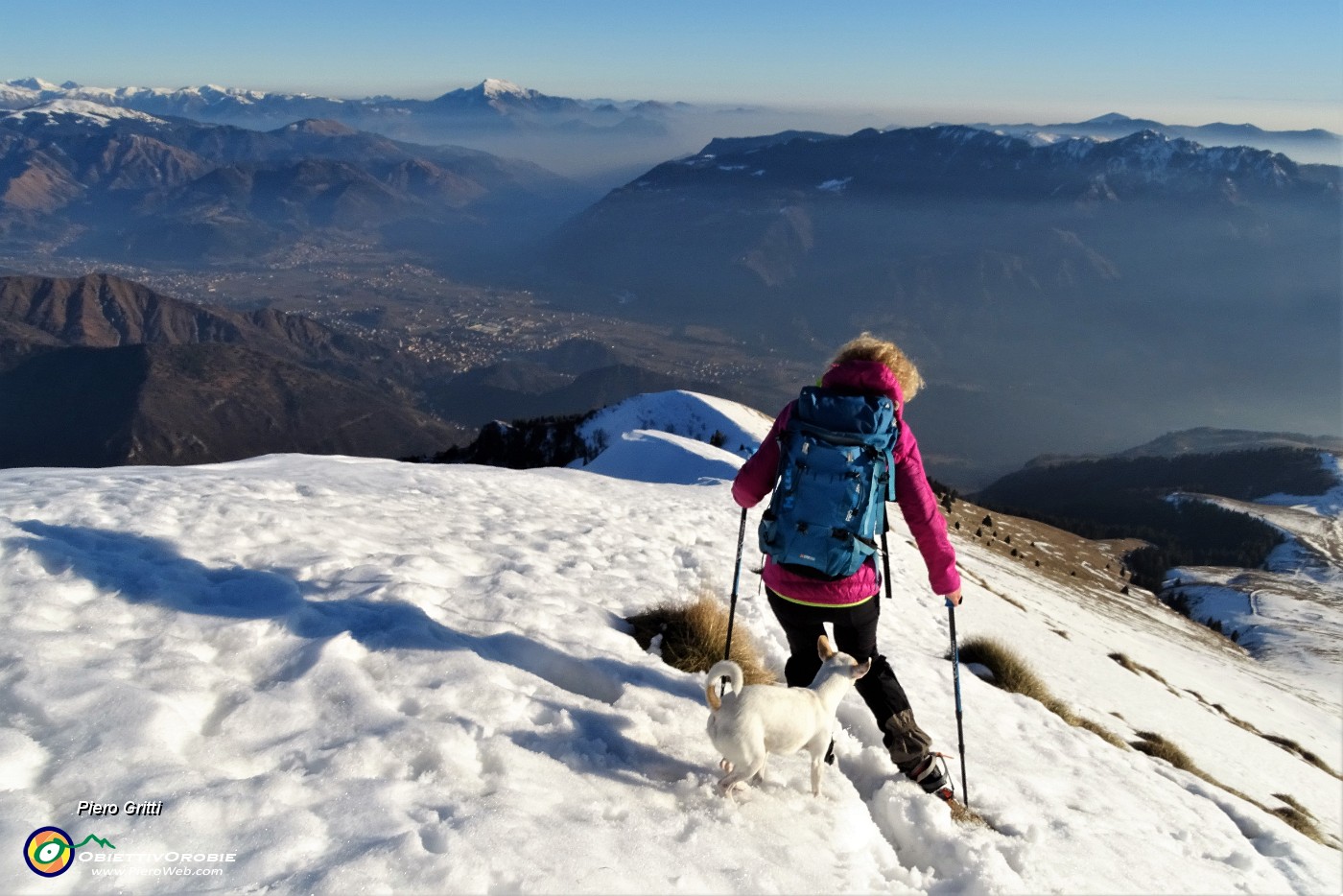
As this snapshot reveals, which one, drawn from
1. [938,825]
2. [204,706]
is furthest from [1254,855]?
[204,706]

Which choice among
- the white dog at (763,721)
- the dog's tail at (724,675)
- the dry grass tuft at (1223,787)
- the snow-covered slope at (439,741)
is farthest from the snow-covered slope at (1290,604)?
the dog's tail at (724,675)

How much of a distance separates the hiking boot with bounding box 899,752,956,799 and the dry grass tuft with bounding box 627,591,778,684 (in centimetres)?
169

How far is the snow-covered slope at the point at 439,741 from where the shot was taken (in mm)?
4078

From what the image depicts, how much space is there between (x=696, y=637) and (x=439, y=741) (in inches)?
136

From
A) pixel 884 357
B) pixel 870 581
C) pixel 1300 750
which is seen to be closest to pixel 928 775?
pixel 870 581

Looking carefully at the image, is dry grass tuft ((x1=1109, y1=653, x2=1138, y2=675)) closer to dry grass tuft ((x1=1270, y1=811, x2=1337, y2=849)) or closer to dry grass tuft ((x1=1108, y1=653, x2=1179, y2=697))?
dry grass tuft ((x1=1108, y1=653, x2=1179, y2=697))

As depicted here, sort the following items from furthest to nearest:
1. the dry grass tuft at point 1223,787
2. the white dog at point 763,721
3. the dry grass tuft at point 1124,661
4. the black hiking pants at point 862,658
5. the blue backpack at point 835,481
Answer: the dry grass tuft at point 1124,661, the dry grass tuft at point 1223,787, the black hiking pants at point 862,658, the blue backpack at point 835,481, the white dog at point 763,721

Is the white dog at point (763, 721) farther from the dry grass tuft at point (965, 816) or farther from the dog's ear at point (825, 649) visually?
the dry grass tuft at point (965, 816)

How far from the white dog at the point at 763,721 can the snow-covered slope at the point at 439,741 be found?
0.40 m

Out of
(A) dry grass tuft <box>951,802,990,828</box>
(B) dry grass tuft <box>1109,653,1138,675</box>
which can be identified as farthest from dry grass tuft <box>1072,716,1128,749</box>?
(B) dry grass tuft <box>1109,653,1138,675</box>

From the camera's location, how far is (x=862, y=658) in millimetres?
6051

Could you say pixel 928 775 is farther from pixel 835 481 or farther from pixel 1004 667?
pixel 1004 667

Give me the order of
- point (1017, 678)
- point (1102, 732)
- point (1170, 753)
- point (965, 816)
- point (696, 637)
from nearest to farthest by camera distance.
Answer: point (965, 816)
point (696, 637)
point (1102, 732)
point (1170, 753)
point (1017, 678)

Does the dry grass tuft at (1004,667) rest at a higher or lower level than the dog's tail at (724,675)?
lower
